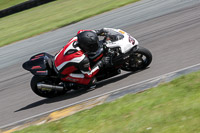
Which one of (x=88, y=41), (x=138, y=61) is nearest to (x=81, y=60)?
(x=88, y=41)

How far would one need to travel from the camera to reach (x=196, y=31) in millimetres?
10883

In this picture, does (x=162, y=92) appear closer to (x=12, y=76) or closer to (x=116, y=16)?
(x=12, y=76)

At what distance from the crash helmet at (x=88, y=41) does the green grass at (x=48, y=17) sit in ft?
31.5

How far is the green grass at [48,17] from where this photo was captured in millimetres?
18047

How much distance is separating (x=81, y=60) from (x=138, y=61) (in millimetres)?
1589

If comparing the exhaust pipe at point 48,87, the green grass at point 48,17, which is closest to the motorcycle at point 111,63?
the exhaust pipe at point 48,87

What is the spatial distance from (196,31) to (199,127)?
669 cm

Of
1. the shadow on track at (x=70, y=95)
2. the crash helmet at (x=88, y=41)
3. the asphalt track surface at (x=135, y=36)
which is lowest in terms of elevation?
the shadow on track at (x=70, y=95)

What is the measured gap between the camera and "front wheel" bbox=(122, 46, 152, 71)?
8.56 meters

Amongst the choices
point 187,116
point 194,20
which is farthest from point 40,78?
point 194,20

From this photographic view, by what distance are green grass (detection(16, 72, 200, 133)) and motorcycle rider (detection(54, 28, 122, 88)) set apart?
5.30ft

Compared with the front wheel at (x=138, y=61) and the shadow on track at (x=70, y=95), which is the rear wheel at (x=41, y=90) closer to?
the shadow on track at (x=70, y=95)

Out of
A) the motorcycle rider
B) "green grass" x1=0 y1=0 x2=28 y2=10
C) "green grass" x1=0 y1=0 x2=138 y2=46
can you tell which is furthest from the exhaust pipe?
"green grass" x1=0 y1=0 x2=28 y2=10

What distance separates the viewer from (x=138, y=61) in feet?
28.7
